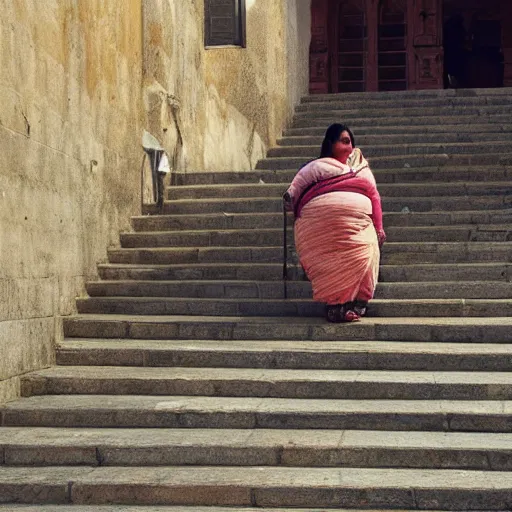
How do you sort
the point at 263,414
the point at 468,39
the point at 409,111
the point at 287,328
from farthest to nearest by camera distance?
the point at 468,39, the point at 409,111, the point at 287,328, the point at 263,414

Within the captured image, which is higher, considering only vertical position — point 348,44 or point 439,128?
point 348,44

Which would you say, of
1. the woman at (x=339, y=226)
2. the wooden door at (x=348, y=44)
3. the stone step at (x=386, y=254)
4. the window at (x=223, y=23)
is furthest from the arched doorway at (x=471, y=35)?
the woman at (x=339, y=226)

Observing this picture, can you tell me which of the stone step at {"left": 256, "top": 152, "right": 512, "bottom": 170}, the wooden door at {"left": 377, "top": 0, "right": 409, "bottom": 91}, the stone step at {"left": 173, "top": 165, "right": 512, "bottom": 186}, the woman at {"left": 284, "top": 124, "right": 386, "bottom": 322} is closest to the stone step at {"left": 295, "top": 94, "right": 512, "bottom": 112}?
the stone step at {"left": 256, "top": 152, "right": 512, "bottom": 170}

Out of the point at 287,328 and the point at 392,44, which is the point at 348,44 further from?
Answer: the point at 287,328

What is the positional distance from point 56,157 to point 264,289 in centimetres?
184

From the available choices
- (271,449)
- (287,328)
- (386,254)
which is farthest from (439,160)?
(271,449)

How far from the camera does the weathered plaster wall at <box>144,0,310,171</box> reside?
11.6 metres

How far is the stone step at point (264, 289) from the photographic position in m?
8.80

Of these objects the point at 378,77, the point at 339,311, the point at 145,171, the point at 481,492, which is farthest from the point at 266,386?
the point at 378,77

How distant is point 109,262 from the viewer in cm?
991

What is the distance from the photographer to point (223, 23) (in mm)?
12391

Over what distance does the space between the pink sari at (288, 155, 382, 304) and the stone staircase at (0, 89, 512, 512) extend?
308 millimetres

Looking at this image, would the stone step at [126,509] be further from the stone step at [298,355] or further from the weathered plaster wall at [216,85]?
the weathered plaster wall at [216,85]

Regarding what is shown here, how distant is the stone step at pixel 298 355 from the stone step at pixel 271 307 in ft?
1.86
